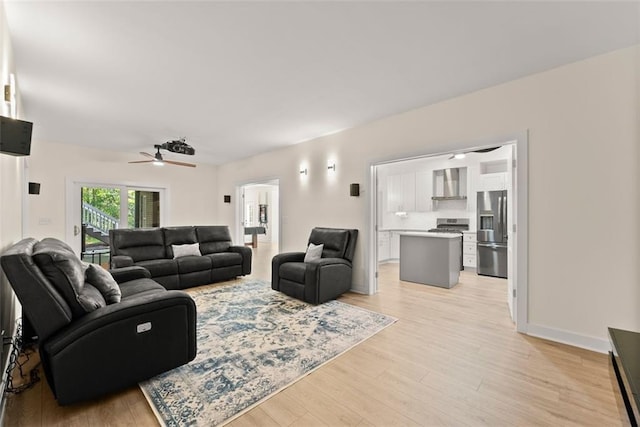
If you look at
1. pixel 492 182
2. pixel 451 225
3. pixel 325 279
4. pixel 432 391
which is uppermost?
pixel 492 182

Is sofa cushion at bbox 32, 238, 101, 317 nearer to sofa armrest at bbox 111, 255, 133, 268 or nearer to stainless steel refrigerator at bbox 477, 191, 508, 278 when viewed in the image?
sofa armrest at bbox 111, 255, 133, 268

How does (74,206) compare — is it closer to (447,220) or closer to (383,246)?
(383,246)

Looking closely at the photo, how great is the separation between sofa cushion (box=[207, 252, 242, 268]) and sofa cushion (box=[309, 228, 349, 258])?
5.36 feet

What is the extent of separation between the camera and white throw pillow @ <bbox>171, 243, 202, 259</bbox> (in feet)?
15.7

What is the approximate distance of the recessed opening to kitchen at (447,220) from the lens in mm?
4758

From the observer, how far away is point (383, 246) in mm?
7301

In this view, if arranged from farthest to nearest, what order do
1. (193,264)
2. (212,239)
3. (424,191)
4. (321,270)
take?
(424,191)
(212,239)
(193,264)
(321,270)

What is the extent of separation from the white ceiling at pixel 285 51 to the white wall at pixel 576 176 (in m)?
0.20

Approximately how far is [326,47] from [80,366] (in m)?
2.89


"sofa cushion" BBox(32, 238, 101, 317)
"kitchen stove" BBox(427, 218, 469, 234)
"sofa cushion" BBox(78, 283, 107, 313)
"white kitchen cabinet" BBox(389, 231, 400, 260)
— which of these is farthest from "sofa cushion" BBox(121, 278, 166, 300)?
"white kitchen cabinet" BBox(389, 231, 400, 260)

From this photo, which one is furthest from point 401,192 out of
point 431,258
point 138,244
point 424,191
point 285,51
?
point 138,244

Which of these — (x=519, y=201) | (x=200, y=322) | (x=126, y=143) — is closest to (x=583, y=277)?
(x=519, y=201)

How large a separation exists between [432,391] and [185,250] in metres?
4.40

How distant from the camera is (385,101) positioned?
3.43 meters
